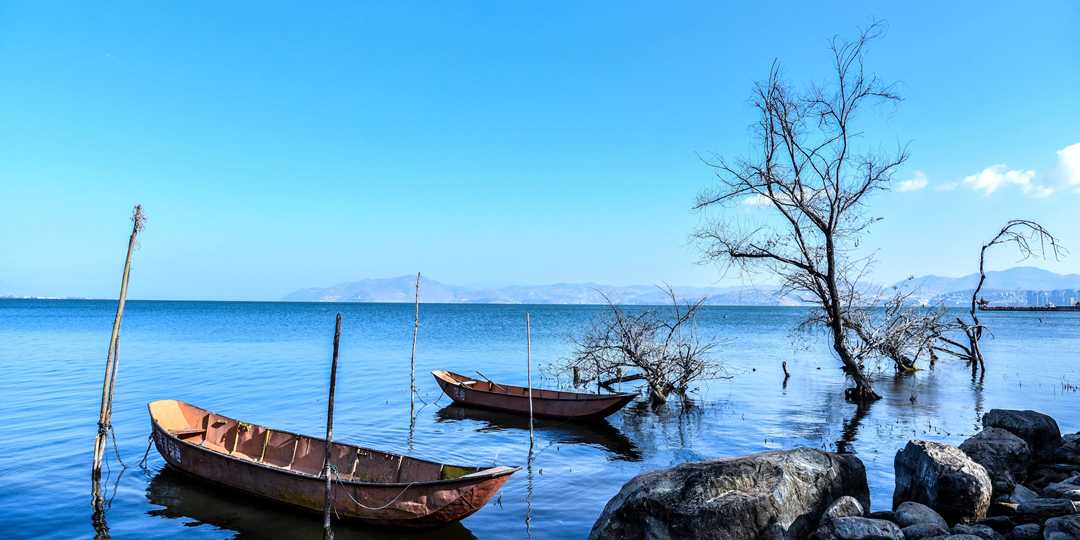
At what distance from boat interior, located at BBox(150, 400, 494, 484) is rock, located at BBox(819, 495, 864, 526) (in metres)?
5.11

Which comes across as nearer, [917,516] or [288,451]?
[917,516]

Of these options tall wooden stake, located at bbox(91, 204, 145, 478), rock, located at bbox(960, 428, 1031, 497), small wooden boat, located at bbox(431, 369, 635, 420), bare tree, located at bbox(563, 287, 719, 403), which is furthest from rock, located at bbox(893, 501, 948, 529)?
tall wooden stake, located at bbox(91, 204, 145, 478)

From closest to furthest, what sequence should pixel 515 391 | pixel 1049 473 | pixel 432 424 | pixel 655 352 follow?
pixel 1049 473 → pixel 432 424 → pixel 655 352 → pixel 515 391

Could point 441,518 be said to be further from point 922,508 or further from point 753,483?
point 922,508

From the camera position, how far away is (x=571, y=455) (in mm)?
17203

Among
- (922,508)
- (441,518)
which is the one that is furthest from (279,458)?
(922,508)

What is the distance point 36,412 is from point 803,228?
26.3 m

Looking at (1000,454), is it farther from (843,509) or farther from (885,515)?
→ (843,509)

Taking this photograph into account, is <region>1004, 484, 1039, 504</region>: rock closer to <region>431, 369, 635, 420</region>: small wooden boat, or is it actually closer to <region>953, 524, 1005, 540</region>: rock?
<region>953, 524, 1005, 540</region>: rock

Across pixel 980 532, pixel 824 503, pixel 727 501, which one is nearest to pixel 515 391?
pixel 824 503

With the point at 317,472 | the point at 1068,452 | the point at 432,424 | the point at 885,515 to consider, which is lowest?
the point at 432,424

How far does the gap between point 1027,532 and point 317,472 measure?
40.1 feet

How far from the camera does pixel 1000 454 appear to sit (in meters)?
11.8

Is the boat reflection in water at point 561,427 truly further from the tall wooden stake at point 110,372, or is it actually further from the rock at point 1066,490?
the tall wooden stake at point 110,372
